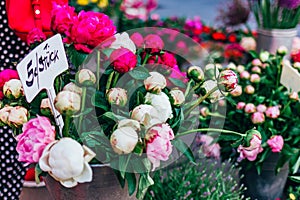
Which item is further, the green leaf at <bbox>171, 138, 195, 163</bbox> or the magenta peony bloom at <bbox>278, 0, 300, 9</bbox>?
the magenta peony bloom at <bbox>278, 0, 300, 9</bbox>

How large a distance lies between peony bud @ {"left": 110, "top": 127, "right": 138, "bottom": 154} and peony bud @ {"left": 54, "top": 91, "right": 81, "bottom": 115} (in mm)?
86

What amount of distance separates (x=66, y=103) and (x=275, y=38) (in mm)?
1714

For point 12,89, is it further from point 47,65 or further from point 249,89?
point 249,89

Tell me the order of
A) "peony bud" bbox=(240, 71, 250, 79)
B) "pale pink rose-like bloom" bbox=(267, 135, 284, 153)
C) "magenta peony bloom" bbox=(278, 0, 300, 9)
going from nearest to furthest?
1. "pale pink rose-like bloom" bbox=(267, 135, 284, 153)
2. "peony bud" bbox=(240, 71, 250, 79)
3. "magenta peony bloom" bbox=(278, 0, 300, 9)

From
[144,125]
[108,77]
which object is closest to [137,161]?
[144,125]

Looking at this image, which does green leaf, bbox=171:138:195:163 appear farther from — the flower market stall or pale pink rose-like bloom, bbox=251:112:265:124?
pale pink rose-like bloom, bbox=251:112:265:124

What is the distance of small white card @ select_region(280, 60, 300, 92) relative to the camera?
185cm

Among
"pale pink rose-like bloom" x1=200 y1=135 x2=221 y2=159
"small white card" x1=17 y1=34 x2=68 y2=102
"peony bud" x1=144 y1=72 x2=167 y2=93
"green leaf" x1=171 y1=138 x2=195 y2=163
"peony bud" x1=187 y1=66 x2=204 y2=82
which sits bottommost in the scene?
"pale pink rose-like bloom" x1=200 y1=135 x2=221 y2=159

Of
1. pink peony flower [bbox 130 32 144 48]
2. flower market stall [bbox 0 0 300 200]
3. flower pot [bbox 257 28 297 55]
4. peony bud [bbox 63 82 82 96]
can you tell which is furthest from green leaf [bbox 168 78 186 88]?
flower pot [bbox 257 28 297 55]

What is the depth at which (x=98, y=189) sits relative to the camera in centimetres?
109

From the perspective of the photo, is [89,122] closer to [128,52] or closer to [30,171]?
[128,52]

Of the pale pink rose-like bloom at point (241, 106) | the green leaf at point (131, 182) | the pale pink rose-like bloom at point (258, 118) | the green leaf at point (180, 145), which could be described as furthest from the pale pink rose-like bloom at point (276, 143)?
the green leaf at point (131, 182)

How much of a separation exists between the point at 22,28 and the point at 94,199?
0.74 m

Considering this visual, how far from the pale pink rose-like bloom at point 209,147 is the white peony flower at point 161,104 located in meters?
0.81
